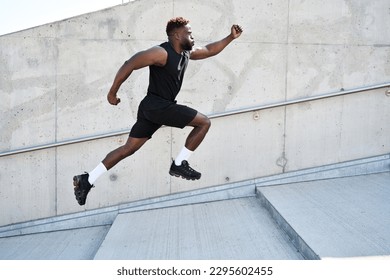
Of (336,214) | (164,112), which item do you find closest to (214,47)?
(164,112)

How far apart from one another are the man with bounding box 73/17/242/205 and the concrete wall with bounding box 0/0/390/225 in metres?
1.75

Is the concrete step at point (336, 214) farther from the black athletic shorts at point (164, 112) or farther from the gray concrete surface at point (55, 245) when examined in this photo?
the gray concrete surface at point (55, 245)

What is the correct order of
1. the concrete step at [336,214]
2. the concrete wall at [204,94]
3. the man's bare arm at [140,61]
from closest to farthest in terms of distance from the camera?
the concrete step at [336,214] → the man's bare arm at [140,61] → the concrete wall at [204,94]

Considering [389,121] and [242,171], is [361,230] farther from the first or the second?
[389,121]

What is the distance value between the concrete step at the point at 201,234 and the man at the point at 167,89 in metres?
0.71

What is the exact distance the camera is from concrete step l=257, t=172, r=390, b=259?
11.3 ft

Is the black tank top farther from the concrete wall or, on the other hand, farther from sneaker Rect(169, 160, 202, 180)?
the concrete wall

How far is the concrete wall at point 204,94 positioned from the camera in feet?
18.3

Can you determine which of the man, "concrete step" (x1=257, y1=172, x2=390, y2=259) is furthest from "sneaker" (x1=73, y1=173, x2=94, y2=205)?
"concrete step" (x1=257, y1=172, x2=390, y2=259)

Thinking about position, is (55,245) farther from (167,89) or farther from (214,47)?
(214,47)

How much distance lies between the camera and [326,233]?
149 inches

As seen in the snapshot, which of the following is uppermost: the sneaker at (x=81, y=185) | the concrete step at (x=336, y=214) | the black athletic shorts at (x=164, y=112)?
the black athletic shorts at (x=164, y=112)

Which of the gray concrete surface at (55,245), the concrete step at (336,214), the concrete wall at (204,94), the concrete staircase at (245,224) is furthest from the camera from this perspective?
the concrete wall at (204,94)

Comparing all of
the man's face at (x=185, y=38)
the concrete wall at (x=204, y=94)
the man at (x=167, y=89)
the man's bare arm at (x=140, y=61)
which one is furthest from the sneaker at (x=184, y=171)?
the concrete wall at (x=204, y=94)
